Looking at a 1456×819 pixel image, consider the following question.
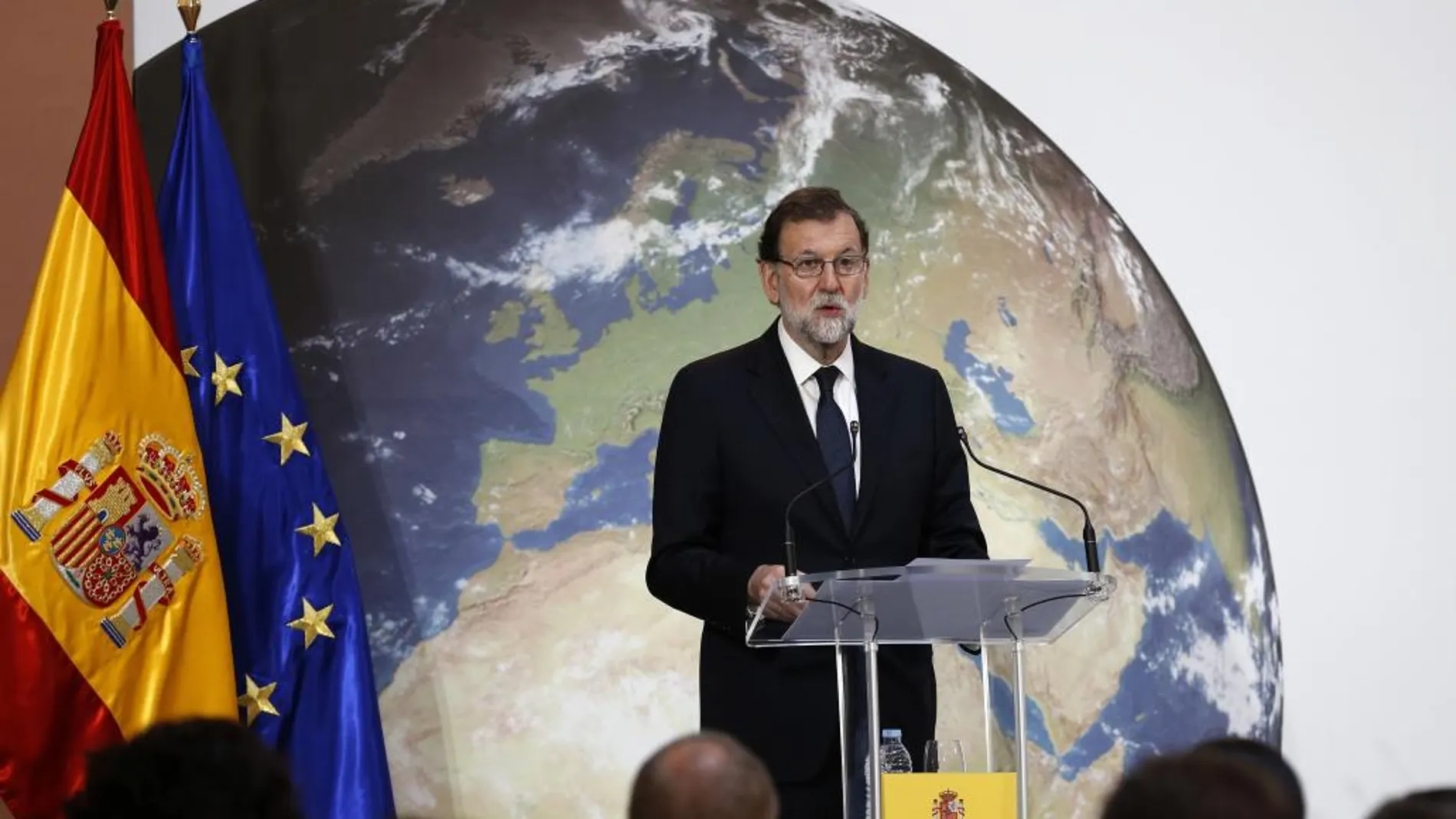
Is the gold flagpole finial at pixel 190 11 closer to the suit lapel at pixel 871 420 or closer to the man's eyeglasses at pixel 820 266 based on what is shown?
the man's eyeglasses at pixel 820 266

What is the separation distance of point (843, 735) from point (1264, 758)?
116 centimetres

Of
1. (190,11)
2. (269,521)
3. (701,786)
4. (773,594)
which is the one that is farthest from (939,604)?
(190,11)

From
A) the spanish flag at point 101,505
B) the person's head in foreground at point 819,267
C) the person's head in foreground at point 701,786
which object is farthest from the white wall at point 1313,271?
the person's head in foreground at point 701,786

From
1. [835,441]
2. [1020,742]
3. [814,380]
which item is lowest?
[1020,742]

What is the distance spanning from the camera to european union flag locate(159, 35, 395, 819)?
170 inches

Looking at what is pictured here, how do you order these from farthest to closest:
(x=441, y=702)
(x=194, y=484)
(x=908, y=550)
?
1. (x=441, y=702)
2. (x=194, y=484)
3. (x=908, y=550)

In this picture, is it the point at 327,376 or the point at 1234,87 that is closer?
the point at 327,376

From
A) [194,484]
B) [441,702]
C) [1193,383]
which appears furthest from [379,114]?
[1193,383]

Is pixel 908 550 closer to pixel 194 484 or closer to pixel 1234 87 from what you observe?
pixel 194 484

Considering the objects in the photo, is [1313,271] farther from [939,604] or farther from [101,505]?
[101,505]

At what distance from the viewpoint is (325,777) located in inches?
170

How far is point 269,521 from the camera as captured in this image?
14.3 feet

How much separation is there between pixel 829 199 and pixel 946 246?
57.3 inches

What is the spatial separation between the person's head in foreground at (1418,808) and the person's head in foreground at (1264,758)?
8cm
